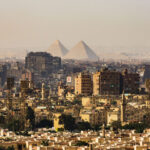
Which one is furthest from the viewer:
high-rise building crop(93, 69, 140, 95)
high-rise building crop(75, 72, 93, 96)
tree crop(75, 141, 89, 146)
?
high-rise building crop(75, 72, 93, 96)

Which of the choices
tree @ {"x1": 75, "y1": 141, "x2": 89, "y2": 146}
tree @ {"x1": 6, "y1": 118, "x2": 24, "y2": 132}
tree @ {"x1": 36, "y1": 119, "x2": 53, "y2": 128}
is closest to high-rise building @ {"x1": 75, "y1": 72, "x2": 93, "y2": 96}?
tree @ {"x1": 36, "y1": 119, "x2": 53, "y2": 128}

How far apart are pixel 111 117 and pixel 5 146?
1916 inches

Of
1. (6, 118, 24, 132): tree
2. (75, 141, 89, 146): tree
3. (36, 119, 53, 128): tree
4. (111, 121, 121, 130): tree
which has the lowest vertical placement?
(36, 119, 53, 128): tree

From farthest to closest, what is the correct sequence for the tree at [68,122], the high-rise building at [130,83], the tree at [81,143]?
the high-rise building at [130,83], the tree at [68,122], the tree at [81,143]

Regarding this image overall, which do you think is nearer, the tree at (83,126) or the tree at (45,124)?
the tree at (83,126)

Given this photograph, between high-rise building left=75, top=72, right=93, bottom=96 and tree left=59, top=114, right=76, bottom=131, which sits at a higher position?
high-rise building left=75, top=72, right=93, bottom=96

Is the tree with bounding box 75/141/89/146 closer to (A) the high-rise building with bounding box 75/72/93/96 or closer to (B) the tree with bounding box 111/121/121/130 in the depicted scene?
(B) the tree with bounding box 111/121/121/130

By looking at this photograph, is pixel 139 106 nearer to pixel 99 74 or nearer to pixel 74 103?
pixel 74 103

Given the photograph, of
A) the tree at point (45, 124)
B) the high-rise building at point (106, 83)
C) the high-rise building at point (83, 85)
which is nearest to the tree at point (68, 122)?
the tree at point (45, 124)

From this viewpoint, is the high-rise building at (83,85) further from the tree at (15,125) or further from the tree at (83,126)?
the tree at (83,126)

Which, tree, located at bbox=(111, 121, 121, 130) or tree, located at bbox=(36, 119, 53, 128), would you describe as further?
tree, located at bbox=(36, 119, 53, 128)

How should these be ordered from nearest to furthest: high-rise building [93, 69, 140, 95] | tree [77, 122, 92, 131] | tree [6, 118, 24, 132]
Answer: tree [77, 122, 92, 131] < tree [6, 118, 24, 132] < high-rise building [93, 69, 140, 95]

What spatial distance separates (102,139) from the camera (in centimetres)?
7519

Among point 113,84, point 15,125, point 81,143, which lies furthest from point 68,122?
point 113,84
